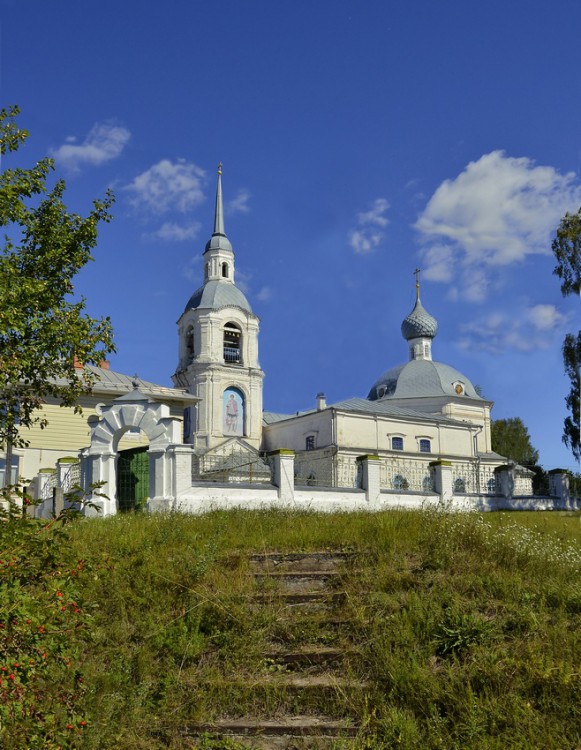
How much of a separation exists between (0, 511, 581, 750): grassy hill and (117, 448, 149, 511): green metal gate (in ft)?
24.4

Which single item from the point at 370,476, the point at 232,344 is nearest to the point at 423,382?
the point at 232,344

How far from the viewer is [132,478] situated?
1747 cm

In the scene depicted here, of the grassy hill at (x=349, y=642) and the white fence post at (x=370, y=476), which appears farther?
the white fence post at (x=370, y=476)

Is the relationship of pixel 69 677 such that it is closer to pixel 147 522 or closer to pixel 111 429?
pixel 147 522

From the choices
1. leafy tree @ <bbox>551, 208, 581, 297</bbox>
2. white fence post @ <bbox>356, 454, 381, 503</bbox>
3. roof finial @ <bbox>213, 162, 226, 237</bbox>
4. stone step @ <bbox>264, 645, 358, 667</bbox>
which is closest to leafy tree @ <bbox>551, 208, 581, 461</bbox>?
leafy tree @ <bbox>551, 208, 581, 297</bbox>

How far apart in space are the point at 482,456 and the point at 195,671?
1599 inches

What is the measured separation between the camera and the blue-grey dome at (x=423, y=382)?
48406 millimetres

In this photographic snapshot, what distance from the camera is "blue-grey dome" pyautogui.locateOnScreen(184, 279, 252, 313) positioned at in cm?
4566

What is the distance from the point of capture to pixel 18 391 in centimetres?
1273

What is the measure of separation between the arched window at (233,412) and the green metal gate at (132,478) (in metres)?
26.6

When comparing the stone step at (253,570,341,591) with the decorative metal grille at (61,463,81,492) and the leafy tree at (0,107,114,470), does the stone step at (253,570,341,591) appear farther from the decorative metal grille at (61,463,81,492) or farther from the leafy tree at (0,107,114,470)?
the decorative metal grille at (61,463,81,492)

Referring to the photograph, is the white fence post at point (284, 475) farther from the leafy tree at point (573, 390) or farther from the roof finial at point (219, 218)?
the roof finial at point (219, 218)

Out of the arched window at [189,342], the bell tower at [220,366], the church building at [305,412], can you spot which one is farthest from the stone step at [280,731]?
the arched window at [189,342]

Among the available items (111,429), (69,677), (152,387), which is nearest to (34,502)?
(69,677)
